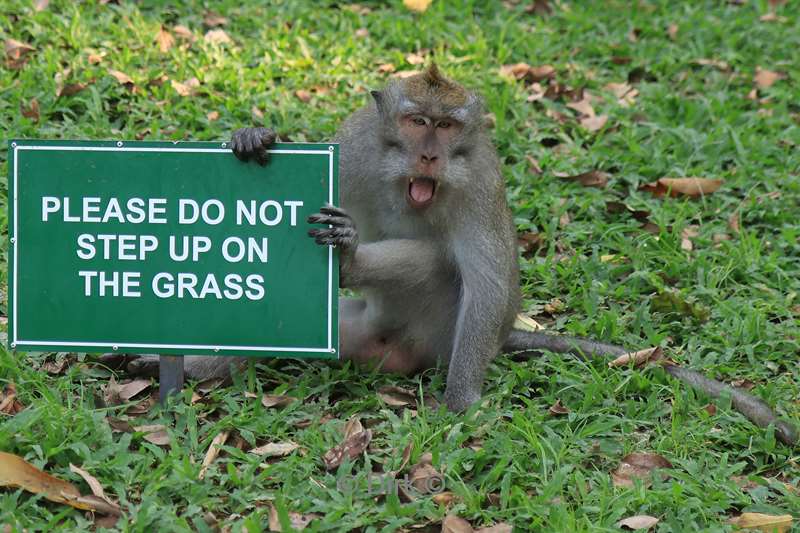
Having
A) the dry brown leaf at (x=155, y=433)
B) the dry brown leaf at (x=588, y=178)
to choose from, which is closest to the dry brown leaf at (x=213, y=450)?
the dry brown leaf at (x=155, y=433)

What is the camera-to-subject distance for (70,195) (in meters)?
4.23

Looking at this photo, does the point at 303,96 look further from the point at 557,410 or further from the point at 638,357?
the point at 557,410

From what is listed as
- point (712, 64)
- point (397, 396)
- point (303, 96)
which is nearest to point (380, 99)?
point (397, 396)

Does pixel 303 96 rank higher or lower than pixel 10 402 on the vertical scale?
higher

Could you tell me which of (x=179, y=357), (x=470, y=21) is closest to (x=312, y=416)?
(x=179, y=357)

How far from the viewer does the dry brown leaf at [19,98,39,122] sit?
6.49 meters

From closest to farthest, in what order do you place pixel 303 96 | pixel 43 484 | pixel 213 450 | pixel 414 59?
pixel 43 484 → pixel 213 450 → pixel 303 96 → pixel 414 59

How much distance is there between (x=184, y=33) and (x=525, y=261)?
3.05m

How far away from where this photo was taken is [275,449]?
165 inches

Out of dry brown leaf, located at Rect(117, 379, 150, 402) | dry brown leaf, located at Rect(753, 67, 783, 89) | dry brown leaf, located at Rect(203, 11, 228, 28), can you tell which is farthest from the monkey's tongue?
dry brown leaf, located at Rect(753, 67, 783, 89)

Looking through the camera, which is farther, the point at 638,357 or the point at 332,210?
the point at 638,357

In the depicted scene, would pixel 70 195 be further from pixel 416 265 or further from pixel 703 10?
pixel 703 10

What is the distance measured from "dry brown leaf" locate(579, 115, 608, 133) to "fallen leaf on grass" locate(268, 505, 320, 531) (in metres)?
4.08

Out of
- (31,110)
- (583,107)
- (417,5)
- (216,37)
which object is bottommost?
(31,110)
